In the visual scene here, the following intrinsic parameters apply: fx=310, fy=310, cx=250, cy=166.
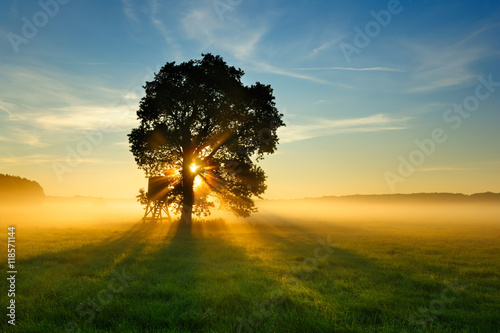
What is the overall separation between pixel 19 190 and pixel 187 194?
84.1 metres

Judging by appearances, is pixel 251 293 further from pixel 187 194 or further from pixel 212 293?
pixel 187 194

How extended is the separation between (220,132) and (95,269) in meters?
19.9

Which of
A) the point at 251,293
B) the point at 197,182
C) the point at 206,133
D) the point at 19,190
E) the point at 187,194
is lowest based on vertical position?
the point at 251,293

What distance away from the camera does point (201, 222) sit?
31781mm

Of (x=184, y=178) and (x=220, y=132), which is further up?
(x=220, y=132)

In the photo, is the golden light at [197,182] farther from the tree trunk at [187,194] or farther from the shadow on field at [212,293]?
the shadow on field at [212,293]

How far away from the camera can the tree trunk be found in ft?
99.8

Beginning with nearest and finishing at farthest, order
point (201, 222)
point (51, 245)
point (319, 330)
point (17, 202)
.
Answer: point (319, 330) → point (51, 245) → point (201, 222) → point (17, 202)

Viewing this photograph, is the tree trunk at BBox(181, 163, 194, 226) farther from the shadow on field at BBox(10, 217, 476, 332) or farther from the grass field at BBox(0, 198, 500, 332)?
the shadow on field at BBox(10, 217, 476, 332)

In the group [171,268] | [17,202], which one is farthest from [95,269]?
[17,202]

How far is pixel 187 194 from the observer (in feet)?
101

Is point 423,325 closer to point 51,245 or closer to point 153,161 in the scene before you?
point 51,245

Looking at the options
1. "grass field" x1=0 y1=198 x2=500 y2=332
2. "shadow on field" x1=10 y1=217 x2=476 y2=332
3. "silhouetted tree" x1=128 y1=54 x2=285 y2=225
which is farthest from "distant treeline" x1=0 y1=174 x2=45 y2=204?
"shadow on field" x1=10 y1=217 x2=476 y2=332

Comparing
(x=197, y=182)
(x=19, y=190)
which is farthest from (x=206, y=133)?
(x=19, y=190)
